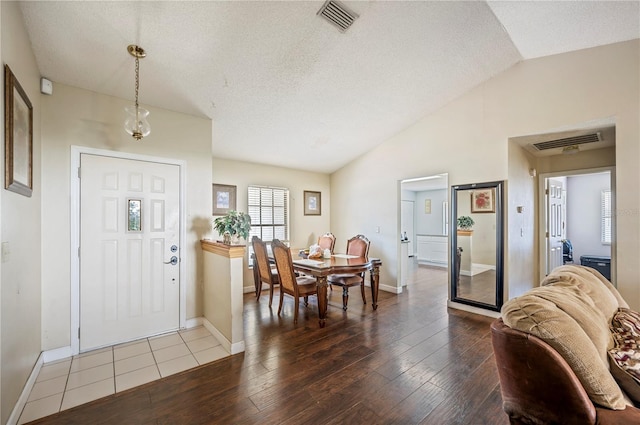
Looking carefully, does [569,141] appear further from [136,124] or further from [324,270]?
[136,124]

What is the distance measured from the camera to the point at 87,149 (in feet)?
9.01

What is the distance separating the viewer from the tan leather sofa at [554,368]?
1.04 m

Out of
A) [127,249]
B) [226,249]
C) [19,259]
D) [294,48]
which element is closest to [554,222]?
[294,48]

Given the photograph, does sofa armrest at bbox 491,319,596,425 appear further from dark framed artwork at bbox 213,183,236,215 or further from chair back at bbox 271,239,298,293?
dark framed artwork at bbox 213,183,236,215

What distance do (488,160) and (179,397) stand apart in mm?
4315

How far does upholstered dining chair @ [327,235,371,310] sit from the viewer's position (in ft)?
13.0

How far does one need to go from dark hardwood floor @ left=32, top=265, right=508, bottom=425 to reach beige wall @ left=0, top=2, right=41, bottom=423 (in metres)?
0.49

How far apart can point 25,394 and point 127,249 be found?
52.6 inches

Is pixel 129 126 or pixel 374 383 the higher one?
pixel 129 126

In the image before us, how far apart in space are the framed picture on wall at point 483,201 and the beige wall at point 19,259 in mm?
4694

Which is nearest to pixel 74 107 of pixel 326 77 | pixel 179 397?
pixel 326 77

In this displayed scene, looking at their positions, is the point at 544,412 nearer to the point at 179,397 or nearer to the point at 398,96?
the point at 179,397

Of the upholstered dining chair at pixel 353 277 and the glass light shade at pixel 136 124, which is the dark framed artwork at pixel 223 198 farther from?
the glass light shade at pixel 136 124

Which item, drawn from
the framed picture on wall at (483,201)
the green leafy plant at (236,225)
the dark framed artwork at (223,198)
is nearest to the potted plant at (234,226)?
the green leafy plant at (236,225)
